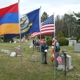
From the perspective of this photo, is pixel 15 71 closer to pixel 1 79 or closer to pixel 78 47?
pixel 1 79

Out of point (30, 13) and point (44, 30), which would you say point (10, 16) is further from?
point (44, 30)

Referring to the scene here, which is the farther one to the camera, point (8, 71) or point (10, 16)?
point (8, 71)

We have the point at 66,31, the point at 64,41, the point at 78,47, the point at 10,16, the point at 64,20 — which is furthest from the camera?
the point at 64,20

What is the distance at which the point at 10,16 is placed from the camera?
29.8 feet

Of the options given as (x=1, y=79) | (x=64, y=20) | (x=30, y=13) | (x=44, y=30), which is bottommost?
(x=1, y=79)

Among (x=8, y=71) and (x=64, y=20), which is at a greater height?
(x=64, y=20)

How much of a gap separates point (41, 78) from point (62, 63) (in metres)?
2.42

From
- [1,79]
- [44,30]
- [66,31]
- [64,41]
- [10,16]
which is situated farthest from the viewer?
[66,31]

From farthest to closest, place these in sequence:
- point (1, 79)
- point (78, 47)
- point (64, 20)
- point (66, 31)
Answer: point (64, 20) < point (66, 31) < point (78, 47) < point (1, 79)

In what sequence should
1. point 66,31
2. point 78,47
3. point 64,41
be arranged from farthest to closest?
point 66,31 → point 64,41 → point 78,47

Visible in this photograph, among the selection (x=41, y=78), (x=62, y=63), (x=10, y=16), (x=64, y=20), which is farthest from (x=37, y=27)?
(x=64, y=20)

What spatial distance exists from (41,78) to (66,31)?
8306cm

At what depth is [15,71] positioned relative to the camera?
39.2ft

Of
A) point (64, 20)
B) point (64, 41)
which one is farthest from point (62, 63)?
point (64, 20)
